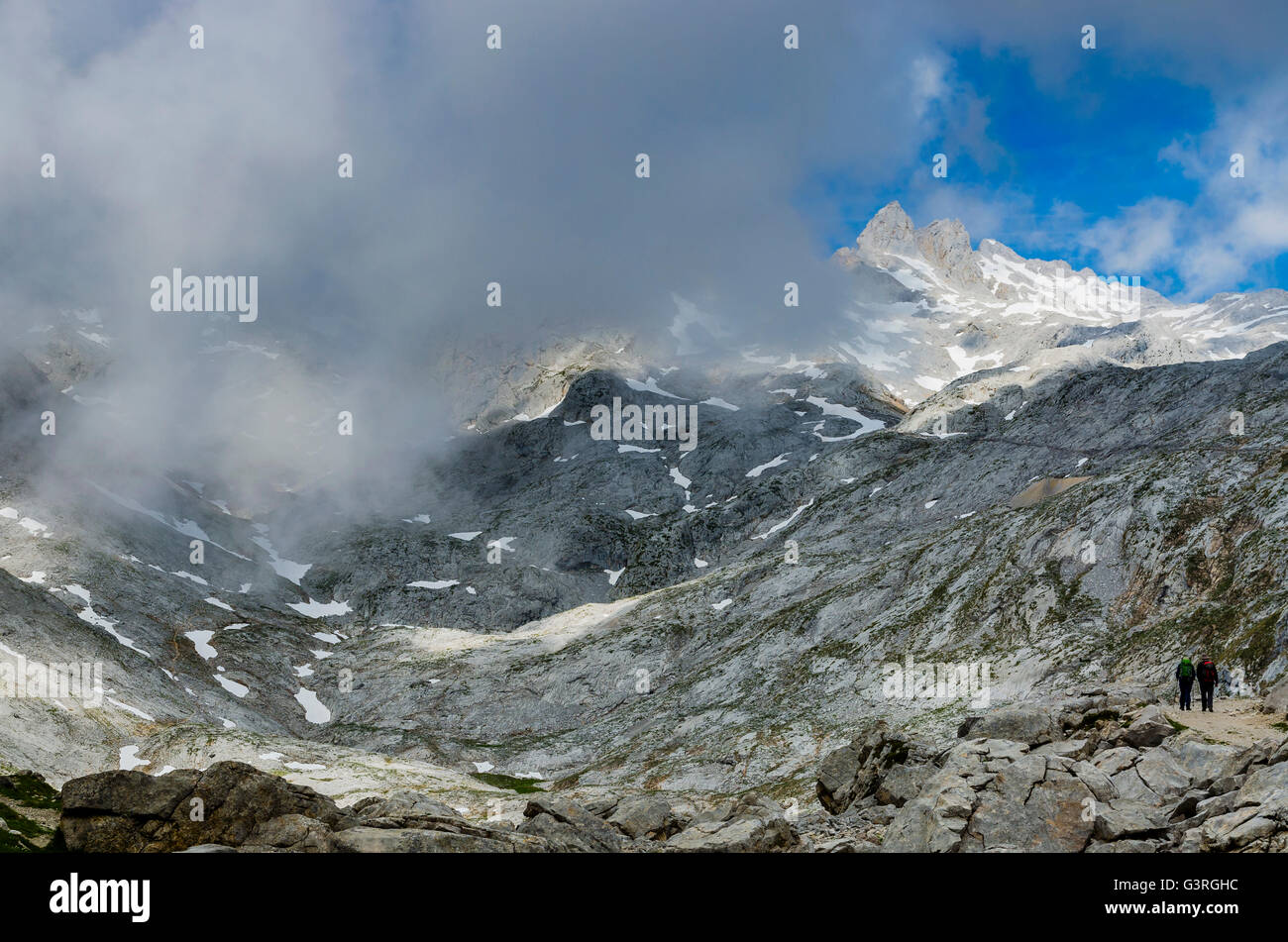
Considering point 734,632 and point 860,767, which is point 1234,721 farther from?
point 734,632

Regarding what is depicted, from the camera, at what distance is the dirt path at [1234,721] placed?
3581 centimetres

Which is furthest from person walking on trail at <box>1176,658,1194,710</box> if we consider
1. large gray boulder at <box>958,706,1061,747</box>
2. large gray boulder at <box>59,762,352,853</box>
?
large gray boulder at <box>59,762,352,853</box>

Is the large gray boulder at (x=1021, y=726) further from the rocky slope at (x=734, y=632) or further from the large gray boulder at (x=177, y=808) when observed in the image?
the large gray boulder at (x=177, y=808)

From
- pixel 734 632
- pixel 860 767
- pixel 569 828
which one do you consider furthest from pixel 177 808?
pixel 734 632

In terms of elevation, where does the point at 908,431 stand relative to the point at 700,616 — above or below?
above

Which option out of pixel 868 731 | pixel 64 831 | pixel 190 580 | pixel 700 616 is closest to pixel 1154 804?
pixel 868 731

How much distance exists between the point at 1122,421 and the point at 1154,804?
13471 cm

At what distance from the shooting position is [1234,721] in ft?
129

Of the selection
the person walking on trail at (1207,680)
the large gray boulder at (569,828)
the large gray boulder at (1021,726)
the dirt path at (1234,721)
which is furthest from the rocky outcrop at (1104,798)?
the large gray boulder at (569,828)

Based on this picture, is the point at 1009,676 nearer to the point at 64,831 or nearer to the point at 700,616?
the point at 700,616

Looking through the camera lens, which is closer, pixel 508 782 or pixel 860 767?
pixel 860 767

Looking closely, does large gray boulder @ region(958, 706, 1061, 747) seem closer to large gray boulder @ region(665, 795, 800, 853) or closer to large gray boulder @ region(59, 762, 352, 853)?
large gray boulder @ region(665, 795, 800, 853)

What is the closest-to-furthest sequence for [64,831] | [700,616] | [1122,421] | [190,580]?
[64,831] → [700,616] → [1122,421] → [190,580]
